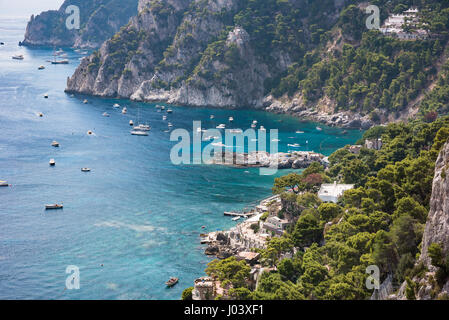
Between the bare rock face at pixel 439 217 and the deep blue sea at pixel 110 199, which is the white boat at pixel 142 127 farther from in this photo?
the bare rock face at pixel 439 217

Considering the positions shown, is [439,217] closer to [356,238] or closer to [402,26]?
[356,238]

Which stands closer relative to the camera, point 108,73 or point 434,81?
point 434,81

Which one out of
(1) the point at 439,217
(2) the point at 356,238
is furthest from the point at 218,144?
(1) the point at 439,217

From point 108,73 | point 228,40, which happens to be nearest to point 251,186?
point 228,40

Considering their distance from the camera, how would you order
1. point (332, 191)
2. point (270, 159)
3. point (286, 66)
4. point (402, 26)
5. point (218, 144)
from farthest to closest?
point (286, 66), point (402, 26), point (218, 144), point (270, 159), point (332, 191)

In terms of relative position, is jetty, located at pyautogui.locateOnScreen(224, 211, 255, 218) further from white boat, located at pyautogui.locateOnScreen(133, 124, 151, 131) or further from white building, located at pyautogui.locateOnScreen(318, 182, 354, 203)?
white boat, located at pyautogui.locateOnScreen(133, 124, 151, 131)

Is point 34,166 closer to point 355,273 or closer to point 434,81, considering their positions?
point 355,273

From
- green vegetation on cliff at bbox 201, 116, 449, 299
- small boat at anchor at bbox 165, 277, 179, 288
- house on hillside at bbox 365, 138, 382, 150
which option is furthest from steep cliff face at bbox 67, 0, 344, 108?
small boat at anchor at bbox 165, 277, 179, 288
